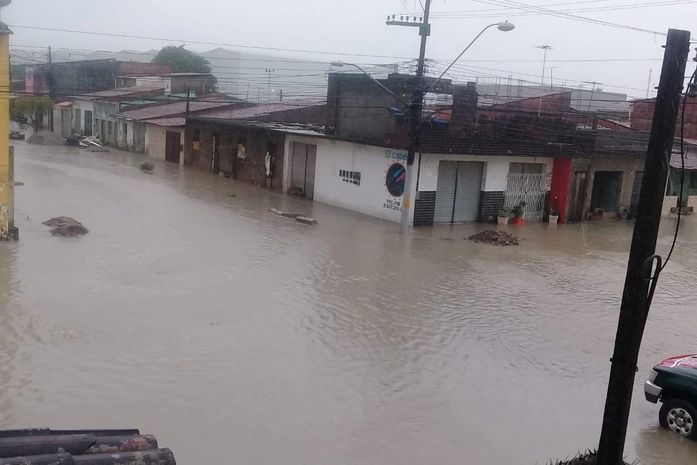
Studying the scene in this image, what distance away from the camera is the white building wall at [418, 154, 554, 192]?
75.3 feet

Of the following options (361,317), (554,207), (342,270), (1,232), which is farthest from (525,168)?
(1,232)

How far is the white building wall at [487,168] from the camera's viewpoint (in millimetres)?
22938

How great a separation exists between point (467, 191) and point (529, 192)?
3103mm

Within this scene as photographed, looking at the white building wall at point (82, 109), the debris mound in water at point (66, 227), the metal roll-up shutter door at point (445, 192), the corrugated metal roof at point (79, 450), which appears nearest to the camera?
the corrugated metal roof at point (79, 450)

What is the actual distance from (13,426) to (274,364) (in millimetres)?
3549

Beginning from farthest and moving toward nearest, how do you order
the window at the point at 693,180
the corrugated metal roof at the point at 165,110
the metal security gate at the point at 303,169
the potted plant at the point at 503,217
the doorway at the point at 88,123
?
the doorway at the point at 88,123
the corrugated metal roof at the point at 165,110
the window at the point at 693,180
the metal security gate at the point at 303,169
the potted plant at the point at 503,217

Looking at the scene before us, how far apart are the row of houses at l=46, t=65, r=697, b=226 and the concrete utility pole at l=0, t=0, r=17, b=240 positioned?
10554mm

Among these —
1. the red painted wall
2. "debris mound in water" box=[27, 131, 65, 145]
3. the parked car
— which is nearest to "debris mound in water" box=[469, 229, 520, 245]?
the red painted wall

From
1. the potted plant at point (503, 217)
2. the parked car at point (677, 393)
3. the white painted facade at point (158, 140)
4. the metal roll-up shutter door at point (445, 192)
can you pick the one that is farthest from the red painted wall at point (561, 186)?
the white painted facade at point (158, 140)

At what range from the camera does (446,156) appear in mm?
23375

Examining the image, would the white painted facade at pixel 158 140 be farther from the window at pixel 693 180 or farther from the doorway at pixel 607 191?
the window at pixel 693 180

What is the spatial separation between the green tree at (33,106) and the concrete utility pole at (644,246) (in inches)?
2164

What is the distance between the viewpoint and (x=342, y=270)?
16344mm

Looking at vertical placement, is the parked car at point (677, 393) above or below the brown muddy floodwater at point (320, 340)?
above
